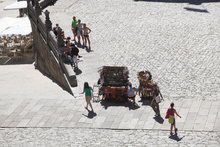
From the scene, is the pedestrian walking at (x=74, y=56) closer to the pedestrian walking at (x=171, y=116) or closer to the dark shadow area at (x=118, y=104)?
the dark shadow area at (x=118, y=104)

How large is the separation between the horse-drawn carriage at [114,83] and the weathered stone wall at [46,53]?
184 centimetres

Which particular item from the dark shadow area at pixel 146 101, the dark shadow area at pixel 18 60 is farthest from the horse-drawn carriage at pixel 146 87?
the dark shadow area at pixel 18 60

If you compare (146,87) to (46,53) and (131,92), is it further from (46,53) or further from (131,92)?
(46,53)

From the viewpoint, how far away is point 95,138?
18.9m

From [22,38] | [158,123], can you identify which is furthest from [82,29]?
[158,123]

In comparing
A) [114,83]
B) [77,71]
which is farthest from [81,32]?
[114,83]

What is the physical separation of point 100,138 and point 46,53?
1225 centimetres

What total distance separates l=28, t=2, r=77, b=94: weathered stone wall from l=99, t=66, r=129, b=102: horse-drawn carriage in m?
1.84

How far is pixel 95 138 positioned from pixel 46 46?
11.6m

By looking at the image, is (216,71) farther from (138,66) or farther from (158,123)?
(158,123)

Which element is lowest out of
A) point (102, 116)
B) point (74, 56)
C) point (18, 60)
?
point (18, 60)

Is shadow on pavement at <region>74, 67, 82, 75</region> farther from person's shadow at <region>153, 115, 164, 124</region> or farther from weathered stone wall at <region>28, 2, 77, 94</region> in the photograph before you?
person's shadow at <region>153, 115, 164, 124</region>

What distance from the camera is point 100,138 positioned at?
18.9 m

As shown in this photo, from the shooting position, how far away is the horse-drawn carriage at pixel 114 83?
849 inches
